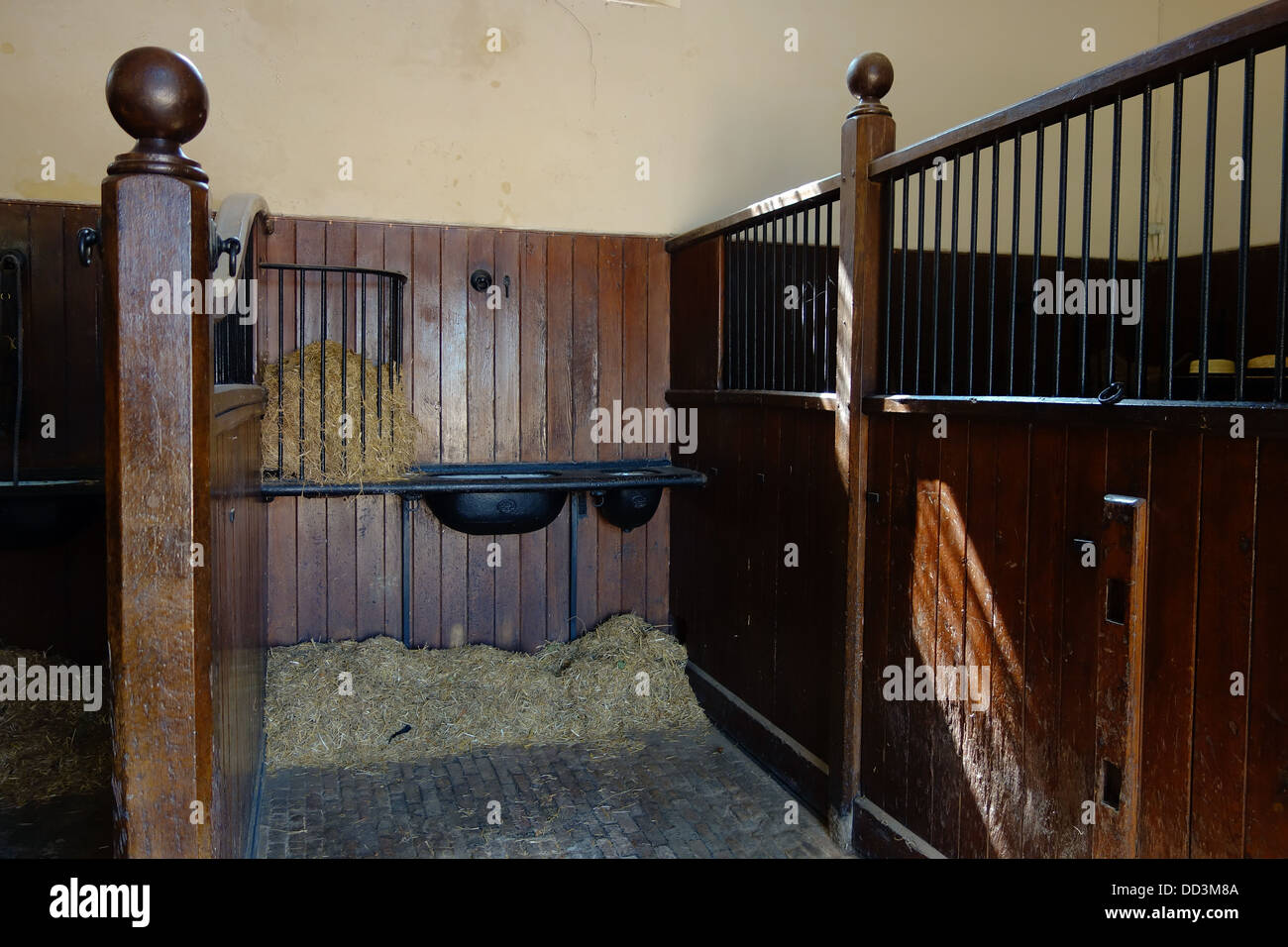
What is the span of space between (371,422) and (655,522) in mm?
1233

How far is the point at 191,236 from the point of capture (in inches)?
54.6

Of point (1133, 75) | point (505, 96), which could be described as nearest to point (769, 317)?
point (505, 96)

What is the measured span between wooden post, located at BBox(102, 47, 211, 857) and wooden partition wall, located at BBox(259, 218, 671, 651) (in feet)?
7.14

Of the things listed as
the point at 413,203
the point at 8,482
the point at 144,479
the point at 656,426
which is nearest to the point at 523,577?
the point at 656,426

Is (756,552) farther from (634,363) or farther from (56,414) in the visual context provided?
(56,414)

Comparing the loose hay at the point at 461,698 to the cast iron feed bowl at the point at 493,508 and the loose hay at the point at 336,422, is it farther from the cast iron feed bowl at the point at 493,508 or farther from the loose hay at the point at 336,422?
the loose hay at the point at 336,422

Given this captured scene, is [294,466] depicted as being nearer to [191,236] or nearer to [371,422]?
[371,422]

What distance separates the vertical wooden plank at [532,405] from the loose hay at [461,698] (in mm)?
165

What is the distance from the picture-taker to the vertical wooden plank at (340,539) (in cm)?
356

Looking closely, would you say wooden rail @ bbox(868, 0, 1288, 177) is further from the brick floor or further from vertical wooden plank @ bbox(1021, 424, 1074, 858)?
the brick floor

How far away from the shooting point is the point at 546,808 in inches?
108

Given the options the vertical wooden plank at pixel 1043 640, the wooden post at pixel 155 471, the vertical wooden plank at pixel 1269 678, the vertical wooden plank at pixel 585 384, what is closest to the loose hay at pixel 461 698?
the vertical wooden plank at pixel 585 384

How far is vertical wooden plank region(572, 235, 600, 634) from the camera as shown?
3836 millimetres
